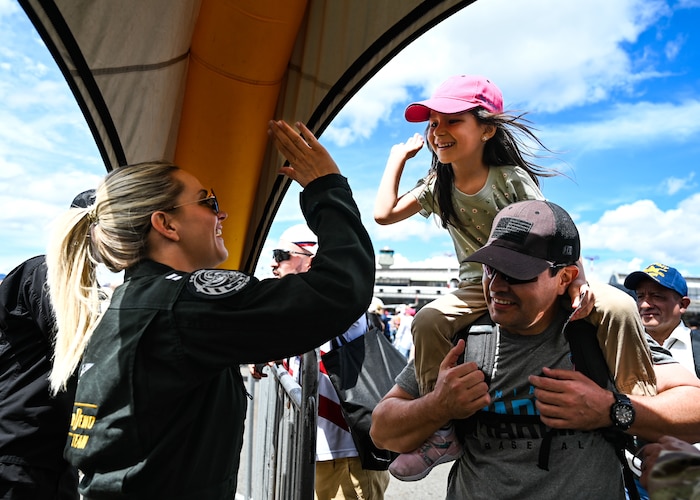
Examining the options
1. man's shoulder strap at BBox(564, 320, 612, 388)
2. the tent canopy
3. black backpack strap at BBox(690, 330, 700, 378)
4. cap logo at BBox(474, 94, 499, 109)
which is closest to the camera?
man's shoulder strap at BBox(564, 320, 612, 388)

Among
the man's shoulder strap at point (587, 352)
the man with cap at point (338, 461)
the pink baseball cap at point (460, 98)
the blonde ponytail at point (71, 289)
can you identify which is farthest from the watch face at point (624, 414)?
the man with cap at point (338, 461)

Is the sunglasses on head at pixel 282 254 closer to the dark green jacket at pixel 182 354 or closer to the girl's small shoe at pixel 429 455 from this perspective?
the girl's small shoe at pixel 429 455

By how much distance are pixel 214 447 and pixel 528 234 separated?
1.17m

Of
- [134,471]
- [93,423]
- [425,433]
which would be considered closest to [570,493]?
[425,433]

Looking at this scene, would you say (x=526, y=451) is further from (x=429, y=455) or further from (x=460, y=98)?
(x=460, y=98)

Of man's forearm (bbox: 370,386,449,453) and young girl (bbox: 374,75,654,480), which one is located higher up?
young girl (bbox: 374,75,654,480)

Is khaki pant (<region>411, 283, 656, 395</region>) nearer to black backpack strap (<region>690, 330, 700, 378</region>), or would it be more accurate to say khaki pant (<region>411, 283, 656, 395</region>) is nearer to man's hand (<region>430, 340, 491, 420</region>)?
man's hand (<region>430, 340, 491, 420</region>)

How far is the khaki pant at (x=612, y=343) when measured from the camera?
1.57m

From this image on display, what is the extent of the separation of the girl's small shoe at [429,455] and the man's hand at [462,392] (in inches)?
6.9

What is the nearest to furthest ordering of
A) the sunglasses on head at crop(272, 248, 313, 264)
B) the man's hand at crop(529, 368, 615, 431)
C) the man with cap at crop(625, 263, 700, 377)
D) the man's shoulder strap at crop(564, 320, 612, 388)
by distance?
1. the man's hand at crop(529, 368, 615, 431)
2. the man's shoulder strap at crop(564, 320, 612, 388)
3. the man with cap at crop(625, 263, 700, 377)
4. the sunglasses on head at crop(272, 248, 313, 264)

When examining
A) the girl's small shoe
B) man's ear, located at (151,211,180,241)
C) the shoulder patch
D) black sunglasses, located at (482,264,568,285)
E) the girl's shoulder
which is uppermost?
the girl's shoulder

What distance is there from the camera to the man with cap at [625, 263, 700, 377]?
352 centimetres

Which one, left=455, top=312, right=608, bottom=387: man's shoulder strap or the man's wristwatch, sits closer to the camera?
the man's wristwatch

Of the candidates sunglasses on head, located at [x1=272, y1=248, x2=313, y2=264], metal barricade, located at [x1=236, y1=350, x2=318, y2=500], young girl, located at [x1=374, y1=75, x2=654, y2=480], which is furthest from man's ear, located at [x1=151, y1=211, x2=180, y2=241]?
sunglasses on head, located at [x1=272, y1=248, x2=313, y2=264]
